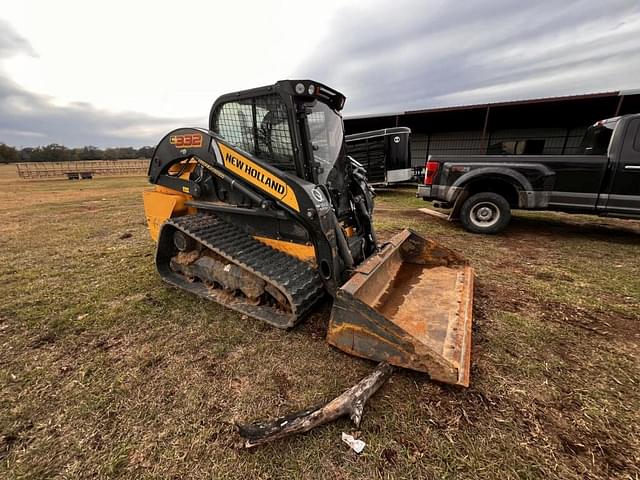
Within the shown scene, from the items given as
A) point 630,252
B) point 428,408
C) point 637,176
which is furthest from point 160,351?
point 637,176

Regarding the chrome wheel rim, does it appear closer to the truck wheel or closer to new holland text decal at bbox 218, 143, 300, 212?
the truck wheel

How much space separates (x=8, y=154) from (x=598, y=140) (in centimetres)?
9845

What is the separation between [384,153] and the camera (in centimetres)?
1158

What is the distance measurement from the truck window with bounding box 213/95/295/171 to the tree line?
69332 millimetres

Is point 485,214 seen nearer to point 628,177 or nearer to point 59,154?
point 628,177

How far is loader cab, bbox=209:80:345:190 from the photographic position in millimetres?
2758

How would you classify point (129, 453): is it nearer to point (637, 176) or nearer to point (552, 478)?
point (552, 478)

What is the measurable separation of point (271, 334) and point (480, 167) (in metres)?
5.42

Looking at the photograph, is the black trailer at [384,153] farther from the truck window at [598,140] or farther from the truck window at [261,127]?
the truck window at [261,127]

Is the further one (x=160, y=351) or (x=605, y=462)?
(x=160, y=351)

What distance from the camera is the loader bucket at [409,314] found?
1.95 m

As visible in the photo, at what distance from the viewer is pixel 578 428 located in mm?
1680

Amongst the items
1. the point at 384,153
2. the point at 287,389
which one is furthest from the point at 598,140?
the point at 287,389

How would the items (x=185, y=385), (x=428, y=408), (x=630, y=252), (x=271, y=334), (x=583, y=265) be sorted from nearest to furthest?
(x=428, y=408) → (x=185, y=385) → (x=271, y=334) → (x=583, y=265) → (x=630, y=252)
